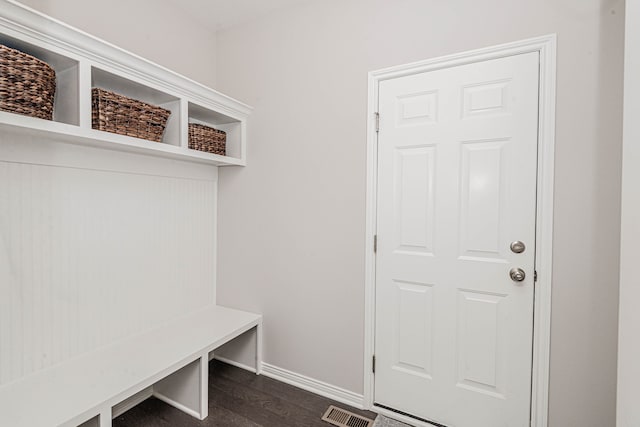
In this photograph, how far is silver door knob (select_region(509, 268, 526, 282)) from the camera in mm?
1629

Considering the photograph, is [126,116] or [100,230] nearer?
[126,116]

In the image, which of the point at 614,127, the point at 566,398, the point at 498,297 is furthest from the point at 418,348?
the point at 614,127

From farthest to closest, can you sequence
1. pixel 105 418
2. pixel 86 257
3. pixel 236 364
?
pixel 236 364 < pixel 86 257 < pixel 105 418

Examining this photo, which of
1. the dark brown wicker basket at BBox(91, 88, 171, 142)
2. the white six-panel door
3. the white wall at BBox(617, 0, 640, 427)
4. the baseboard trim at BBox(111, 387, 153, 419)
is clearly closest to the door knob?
the white six-panel door

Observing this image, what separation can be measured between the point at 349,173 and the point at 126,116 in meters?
1.28

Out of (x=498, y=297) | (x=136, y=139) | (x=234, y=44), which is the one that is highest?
(x=234, y=44)

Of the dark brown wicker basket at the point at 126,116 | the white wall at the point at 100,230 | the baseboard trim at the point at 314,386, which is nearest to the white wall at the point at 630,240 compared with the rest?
the baseboard trim at the point at 314,386

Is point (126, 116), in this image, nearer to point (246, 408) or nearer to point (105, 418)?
point (105, 418)

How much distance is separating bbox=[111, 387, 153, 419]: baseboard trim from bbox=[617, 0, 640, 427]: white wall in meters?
2.47

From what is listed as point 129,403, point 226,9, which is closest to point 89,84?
point 226,9

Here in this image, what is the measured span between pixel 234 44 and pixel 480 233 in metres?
2.26

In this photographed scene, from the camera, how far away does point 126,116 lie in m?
1.66

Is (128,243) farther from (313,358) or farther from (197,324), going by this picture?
(313,358)

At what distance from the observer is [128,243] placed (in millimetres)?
1974
